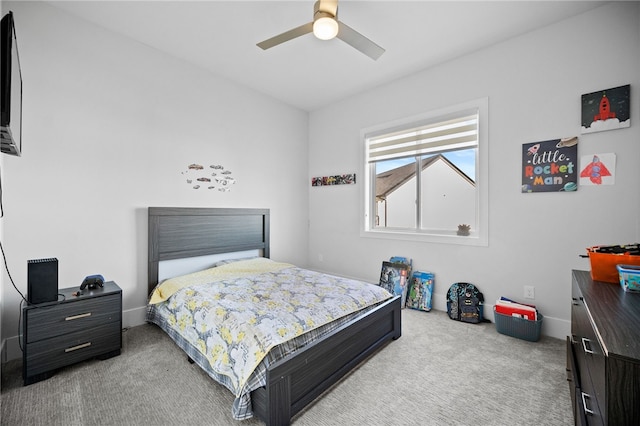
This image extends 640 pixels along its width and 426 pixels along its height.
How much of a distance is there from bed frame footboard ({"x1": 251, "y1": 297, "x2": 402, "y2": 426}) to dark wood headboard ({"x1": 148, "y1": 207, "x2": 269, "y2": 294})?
6.51 feet

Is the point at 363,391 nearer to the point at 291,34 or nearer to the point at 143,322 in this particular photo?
the point at 143,322

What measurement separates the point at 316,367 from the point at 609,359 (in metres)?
1.37

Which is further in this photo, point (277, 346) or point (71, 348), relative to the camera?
point (71, 348)

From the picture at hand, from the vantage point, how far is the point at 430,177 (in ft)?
11.9

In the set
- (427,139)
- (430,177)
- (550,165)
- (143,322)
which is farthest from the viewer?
(430,177)

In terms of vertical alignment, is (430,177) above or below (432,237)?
above

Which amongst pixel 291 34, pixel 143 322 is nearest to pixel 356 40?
pixel 291 34

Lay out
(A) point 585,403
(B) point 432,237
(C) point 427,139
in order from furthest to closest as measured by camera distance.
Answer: (C) point 427,139 → (B) point 432,237 → (A) point 585,403

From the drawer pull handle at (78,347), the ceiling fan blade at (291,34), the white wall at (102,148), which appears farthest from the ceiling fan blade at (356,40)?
the drawer pull handle at (78,347)

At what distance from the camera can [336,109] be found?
4.37 metres

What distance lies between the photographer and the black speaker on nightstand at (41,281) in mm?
1926

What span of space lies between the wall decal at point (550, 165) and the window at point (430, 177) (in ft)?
1.21

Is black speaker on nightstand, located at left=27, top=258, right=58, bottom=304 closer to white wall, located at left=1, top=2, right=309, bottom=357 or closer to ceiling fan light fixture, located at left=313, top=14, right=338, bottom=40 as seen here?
white wall, located at left=1, top=2, right=309, bottom=357

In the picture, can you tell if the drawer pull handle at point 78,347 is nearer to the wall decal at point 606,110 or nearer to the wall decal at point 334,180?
the wall decal at point 334,180
